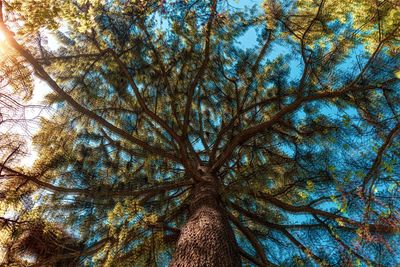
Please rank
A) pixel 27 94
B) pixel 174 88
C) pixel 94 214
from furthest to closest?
pixel 174 88
pixel 94 214
pixel 27 94

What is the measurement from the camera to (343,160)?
3527mm

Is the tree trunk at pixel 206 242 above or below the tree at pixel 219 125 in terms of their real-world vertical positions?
below

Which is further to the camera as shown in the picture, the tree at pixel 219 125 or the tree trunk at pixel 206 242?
the tree at pixel 219 125

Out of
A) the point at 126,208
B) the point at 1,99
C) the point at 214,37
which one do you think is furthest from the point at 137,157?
the point at 1,99

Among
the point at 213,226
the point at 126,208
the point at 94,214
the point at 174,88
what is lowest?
the point at 213,226

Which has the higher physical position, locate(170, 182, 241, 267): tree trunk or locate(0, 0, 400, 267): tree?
locate(0, 0, 400, 267): tree

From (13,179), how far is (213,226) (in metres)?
1.99

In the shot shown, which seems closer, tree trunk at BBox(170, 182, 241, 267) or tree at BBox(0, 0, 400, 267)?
tree trunk at BBox(170, 182, 241, 267)

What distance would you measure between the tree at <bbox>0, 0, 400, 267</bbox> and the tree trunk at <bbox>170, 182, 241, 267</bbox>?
1cm

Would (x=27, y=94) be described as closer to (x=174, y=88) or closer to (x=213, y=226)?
(x=213, y=226)

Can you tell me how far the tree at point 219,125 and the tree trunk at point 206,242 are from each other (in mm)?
15

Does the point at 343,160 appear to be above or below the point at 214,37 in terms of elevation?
below

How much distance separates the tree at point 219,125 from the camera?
2689 mm

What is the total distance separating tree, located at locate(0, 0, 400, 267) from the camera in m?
2.69
